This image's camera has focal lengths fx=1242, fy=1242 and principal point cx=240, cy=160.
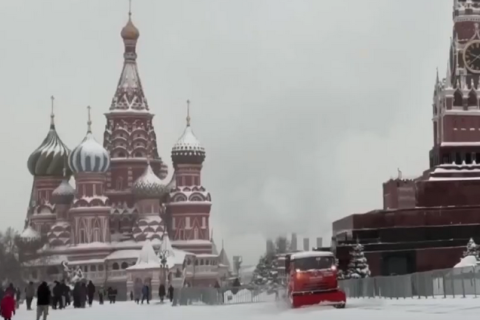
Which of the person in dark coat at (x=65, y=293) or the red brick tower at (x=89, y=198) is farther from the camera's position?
the red brick tower at (x=89, y=198)

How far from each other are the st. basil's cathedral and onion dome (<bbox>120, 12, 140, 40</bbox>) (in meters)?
0.10

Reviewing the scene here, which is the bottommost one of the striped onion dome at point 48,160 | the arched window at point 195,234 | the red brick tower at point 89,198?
the arched window at point 195,234

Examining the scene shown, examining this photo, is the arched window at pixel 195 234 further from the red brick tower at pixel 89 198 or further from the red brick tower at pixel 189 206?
the red brick tower at pixel 89 198

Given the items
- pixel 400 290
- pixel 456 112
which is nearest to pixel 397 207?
pixel 456 112

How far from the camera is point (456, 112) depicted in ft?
261

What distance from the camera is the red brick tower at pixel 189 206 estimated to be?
11444 centimetres

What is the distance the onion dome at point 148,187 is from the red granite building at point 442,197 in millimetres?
34174

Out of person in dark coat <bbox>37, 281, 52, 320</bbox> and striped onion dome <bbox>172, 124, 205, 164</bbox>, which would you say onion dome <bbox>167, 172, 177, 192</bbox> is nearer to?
striped onion dome <bbox>172, 124, 205, 164</bbox>

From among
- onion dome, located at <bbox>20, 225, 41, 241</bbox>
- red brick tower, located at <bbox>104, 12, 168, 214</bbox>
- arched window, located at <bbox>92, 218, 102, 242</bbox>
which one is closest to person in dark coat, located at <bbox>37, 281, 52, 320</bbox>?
onion dome, located at <bbox>20, 225, 41, 241</bbox>

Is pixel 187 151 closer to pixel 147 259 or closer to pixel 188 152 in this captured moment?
pixel 188 152

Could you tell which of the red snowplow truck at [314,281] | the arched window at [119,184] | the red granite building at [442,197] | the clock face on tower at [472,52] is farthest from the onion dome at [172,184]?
the red snowplow truck at [314,281]

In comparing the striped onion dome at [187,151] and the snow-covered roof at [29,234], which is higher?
the striped onion dome at [187,151]

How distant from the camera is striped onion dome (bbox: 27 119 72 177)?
120 metres

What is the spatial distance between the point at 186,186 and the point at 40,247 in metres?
15.4
